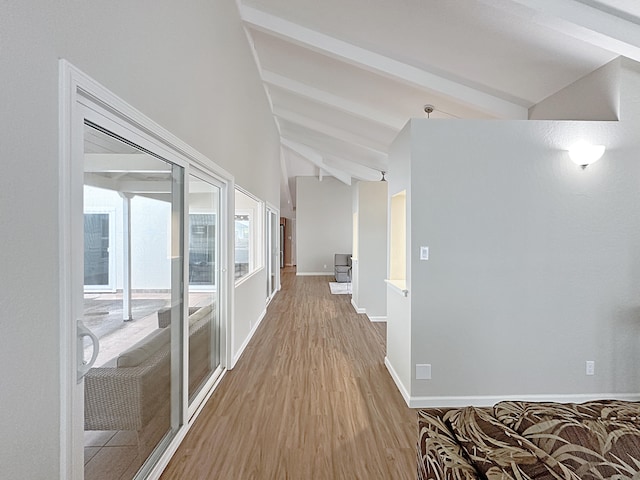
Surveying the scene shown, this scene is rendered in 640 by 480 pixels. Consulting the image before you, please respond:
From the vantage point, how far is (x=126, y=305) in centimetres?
172

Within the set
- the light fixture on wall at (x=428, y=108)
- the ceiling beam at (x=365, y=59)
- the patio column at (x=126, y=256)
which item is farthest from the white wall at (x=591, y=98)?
the patio column at (x=126, y=256)

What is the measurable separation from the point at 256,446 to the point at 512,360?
2100 mm

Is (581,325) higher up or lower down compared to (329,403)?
higher up

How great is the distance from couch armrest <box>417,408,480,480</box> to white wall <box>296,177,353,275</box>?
10.8m

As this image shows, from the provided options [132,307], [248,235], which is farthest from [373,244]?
[132,307]

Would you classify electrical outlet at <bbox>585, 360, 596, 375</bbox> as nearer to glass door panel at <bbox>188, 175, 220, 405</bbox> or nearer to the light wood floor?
the light wood floor

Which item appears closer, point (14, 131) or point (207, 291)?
point (14, 131)

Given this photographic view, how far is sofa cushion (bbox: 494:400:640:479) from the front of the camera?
87 centimetres

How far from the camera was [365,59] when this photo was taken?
3531 millimetres

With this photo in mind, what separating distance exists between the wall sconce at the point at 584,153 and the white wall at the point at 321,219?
9.31 meters

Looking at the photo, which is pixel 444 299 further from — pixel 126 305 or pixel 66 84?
pixel 66 84

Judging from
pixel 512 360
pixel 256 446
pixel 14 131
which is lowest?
pixel 256 446

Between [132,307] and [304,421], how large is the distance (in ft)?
5.08

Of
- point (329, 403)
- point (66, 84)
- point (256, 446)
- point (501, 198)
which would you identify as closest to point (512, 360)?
point (501, 198)
